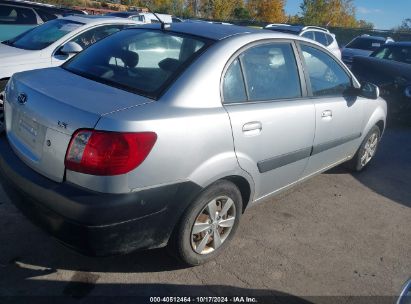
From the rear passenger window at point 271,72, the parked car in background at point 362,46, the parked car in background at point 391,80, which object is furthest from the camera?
the parked car in background at point 362,46

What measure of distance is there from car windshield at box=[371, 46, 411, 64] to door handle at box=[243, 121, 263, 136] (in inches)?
258

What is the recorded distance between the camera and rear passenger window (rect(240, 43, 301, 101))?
2.94 meters

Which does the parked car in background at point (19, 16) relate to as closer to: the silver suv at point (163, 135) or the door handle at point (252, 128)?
the silver suv at point (163, 135)

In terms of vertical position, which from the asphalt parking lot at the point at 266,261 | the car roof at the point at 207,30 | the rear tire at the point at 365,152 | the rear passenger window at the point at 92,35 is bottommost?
the asphalt parking lot at the point at 266,261

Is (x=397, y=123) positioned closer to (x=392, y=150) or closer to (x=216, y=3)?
(x=392, y=150)

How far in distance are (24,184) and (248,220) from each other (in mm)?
1974

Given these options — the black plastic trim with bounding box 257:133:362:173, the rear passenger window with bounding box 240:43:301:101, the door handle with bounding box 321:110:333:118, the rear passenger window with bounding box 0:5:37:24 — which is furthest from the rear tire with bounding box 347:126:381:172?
the rear passenger window with bounding box 0:5:37:24

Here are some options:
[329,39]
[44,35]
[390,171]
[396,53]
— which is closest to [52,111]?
[44,35]

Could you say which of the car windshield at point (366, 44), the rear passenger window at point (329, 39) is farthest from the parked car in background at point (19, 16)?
the car windshield at point (366, 44)

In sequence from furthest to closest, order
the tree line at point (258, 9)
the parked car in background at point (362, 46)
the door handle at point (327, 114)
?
the tree line at point (258, 9), the parked car in background at point (362, 46), the door handle at point (327, 114)

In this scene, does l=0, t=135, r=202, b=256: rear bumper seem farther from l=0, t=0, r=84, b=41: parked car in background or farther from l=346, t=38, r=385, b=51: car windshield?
l=346, t=38, r=385, b=51: car windshield

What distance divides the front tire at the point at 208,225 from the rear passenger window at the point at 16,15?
6282 mm

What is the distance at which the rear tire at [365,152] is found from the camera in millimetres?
4688

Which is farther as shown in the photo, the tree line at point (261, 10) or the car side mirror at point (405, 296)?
the tree line at point (261, 10)
